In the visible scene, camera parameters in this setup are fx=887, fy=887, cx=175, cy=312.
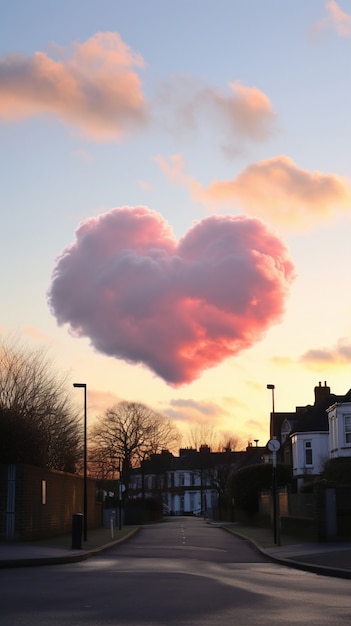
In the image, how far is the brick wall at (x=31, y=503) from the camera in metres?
28.8

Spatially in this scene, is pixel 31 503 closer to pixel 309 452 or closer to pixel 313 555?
pixel 313 555

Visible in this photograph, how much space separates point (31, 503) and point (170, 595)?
16392 mm

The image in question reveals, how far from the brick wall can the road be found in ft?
19.7

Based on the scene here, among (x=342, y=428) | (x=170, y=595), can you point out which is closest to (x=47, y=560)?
(x=170, y=595)

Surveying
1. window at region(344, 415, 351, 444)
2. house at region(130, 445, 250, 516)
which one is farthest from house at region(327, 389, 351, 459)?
house at region(130, 445, 250, 516)

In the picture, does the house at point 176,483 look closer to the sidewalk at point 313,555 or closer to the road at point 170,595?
the sidewalk at point 313,555

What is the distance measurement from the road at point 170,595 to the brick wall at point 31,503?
6010 millimetres

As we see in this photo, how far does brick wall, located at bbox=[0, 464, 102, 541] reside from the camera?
94.6 ft

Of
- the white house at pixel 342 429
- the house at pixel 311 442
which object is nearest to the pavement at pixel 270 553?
the white house at pixel 342 429

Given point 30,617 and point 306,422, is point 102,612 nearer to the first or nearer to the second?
point 30,617

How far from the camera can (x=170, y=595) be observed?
47.1 ft

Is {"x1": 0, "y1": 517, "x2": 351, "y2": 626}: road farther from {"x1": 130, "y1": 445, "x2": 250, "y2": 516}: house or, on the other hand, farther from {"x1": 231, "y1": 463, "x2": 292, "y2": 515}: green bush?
{"x1": 130, "y1": 445, "x2": 250, "y2": 516}: house

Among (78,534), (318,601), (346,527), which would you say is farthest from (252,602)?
(346,527)

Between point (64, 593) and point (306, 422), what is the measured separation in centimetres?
6332
